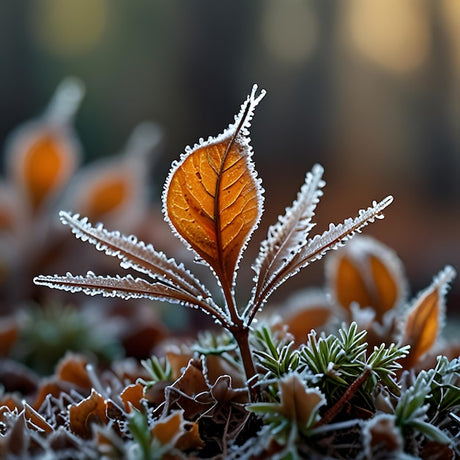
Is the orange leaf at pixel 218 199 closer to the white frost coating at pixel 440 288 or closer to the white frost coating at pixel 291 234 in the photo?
the white frost coating at pixel 291 234

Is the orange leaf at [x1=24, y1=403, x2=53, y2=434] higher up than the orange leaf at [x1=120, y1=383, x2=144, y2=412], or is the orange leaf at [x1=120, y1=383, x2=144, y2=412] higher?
the orange leaf at [x1=120, y1=383, x2=144, y2=412]

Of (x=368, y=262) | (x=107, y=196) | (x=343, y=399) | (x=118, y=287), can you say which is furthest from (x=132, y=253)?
(x=107, y=196)

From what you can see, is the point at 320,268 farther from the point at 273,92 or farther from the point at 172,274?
the point at 172,274

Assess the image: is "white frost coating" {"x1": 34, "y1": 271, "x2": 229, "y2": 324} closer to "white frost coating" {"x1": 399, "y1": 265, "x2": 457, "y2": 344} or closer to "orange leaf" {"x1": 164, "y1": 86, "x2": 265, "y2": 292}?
"orange leaf" {"x1": 164, "y1": 86, "x2": 265, "y2": 292}

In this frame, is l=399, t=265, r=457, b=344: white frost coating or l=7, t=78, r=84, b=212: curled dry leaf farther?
l=7, t=78, r=84, b=212: curled dry leaf

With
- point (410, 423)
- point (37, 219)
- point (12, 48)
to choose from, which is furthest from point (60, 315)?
point (12, 48)

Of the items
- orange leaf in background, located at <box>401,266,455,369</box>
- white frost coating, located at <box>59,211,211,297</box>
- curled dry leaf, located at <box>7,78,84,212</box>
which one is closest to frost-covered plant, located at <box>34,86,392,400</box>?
white frost coating, located at <box>59,211,211,297</box>

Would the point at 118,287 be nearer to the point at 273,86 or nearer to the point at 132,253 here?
the point at 132,253

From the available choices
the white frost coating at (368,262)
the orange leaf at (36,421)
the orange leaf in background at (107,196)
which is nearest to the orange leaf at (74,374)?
the orange leaf at (36,421)

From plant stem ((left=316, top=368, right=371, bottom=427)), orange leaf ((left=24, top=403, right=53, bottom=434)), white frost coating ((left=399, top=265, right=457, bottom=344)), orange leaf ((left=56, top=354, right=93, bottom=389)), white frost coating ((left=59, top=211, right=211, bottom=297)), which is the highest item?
white frost coating ((left=59, top=211, right=211, bottom=297))
